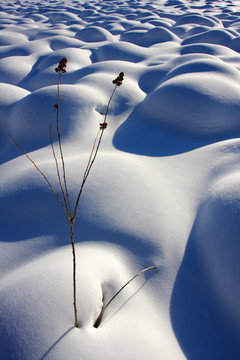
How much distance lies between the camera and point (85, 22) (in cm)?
663

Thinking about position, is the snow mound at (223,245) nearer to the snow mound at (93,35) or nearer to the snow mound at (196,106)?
the snow mound at (196,106)

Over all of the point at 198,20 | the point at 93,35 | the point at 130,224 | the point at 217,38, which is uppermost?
the point at 198,20

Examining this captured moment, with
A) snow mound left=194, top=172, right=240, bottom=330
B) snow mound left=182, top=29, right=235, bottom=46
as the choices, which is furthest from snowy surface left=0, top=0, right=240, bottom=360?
snow mound left=182, top=29, right=235, bottom=46

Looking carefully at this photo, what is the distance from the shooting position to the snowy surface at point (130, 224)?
888 millimetres

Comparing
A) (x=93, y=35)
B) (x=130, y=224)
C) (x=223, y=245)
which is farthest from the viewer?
(x=93, y=35)

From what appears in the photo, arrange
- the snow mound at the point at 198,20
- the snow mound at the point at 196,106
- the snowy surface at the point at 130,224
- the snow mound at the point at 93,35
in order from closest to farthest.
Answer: the snowy surface at the point at 130,224 → the snow mound at the point at 196,106 → the snow mound at the point at 93,35 → the snow mound at the point at 198,20

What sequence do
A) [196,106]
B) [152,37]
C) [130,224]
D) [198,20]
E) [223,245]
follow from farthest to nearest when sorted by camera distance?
[198,20] → [152,37] → [196,106] → [130,224] → [223,245]

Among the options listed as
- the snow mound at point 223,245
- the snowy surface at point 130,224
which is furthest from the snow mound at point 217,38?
the snow mound at point 223,245

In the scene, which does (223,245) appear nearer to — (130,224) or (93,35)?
(130,224)

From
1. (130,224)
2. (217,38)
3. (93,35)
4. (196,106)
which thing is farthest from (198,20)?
(130,224)

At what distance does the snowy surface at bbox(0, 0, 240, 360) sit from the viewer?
0.89 metres

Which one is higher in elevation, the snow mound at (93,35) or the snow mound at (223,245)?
the snow mound at (93,35)

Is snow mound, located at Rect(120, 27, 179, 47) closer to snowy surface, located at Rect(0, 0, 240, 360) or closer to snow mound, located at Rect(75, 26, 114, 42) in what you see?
snow mound, located at Rect(75, 26, 114, 42)

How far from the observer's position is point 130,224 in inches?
52.0
